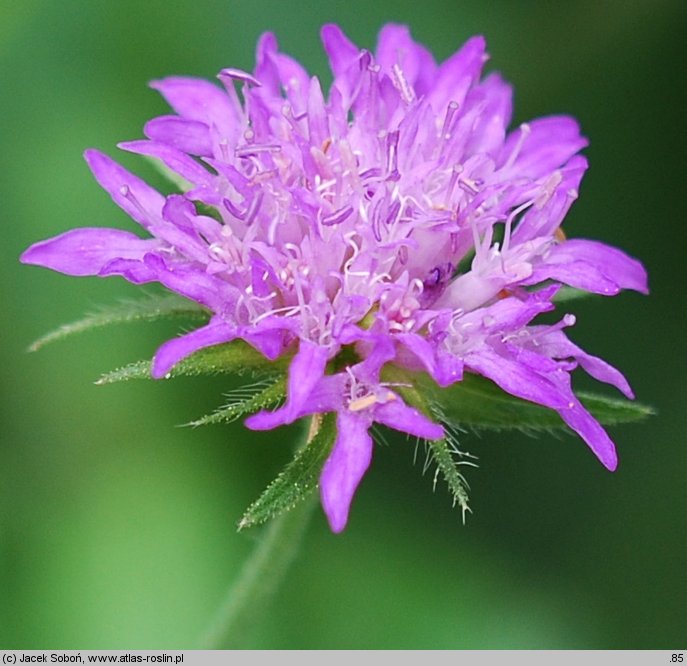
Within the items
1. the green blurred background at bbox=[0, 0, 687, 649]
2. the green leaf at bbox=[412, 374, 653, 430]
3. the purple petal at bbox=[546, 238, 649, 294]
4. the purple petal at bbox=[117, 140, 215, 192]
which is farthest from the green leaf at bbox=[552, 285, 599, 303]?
the green blurred background at bbox=[0, 0, 687, 649]

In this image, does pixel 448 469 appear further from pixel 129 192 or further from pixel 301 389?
pixel 129 192

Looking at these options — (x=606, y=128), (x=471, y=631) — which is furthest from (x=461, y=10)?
(x=471, y=631)

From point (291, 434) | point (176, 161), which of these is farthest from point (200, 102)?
point (291, 434)

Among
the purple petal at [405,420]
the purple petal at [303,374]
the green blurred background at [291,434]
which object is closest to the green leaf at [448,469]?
the purple petal at [405,420]

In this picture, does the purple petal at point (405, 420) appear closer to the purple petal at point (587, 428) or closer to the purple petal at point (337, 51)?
the purple petal at point (587, 428)

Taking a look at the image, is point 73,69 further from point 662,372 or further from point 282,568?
point 662,372
